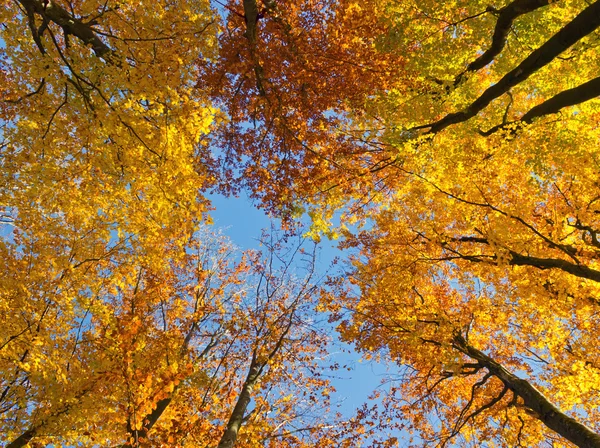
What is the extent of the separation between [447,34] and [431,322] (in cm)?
608

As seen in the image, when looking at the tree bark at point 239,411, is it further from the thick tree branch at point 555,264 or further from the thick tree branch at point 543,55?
the thick tree branch at point 543,55

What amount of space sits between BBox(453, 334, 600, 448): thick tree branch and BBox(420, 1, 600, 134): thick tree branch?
494 centimetres

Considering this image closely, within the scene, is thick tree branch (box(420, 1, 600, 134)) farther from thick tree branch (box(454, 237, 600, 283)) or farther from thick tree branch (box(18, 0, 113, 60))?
thick tree branch (box(18, 0, 113, 60))

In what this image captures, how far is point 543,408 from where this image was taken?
251 inches

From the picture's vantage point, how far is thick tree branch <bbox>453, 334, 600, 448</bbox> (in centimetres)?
558

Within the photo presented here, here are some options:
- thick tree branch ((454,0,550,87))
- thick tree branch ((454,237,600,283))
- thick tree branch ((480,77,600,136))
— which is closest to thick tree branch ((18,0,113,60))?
thick tree branch ((454,0,550,87))

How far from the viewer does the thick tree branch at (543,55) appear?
4.21 m

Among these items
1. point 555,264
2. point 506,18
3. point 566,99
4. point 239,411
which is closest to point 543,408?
point 555,264

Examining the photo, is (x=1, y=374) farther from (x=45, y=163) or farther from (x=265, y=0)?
(x=265, y=0)

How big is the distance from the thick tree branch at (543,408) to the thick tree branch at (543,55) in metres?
4.94

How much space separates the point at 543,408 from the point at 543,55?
587cm

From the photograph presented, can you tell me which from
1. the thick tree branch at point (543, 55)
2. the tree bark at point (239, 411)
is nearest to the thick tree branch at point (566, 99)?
the thick tree branch at point (543, 55)

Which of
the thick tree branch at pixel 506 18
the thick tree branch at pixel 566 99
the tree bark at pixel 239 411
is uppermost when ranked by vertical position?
the thick tree branch at pixel 506 18

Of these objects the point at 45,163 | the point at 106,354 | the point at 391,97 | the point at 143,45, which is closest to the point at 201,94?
the point at 143,45
